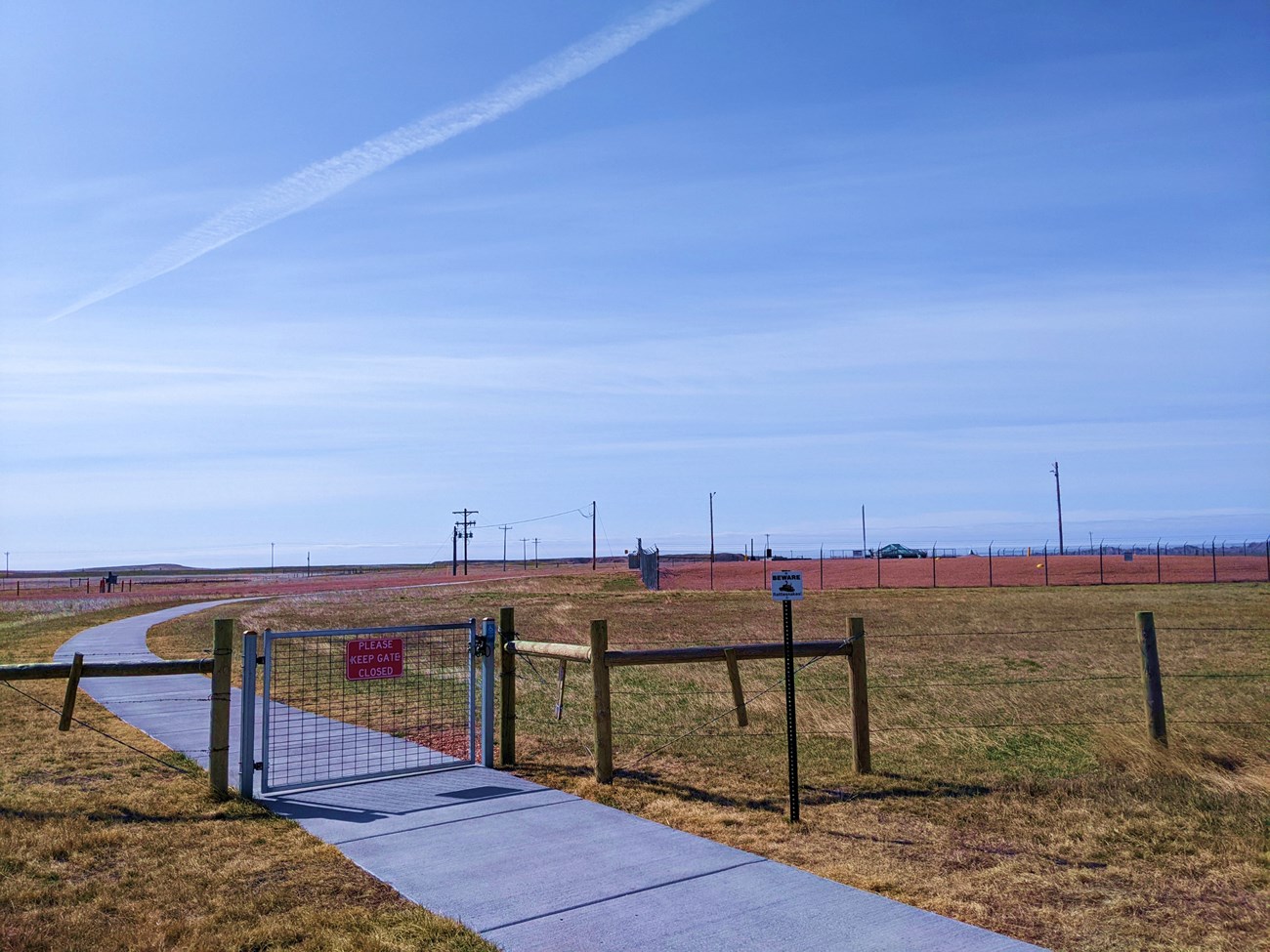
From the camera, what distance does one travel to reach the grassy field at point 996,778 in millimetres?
5840

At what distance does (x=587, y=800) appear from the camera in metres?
8.12

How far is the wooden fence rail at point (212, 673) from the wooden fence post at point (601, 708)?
296 centimetres

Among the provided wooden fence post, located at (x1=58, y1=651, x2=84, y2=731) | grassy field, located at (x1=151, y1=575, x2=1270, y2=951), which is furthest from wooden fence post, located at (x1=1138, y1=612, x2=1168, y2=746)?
wooden fence post, located at (x1=58, y1=651, x2=84, y2=731)

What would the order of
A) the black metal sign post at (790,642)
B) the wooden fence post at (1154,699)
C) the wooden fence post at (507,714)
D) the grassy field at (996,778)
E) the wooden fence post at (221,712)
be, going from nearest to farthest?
the grassy field at (996,778)
the black metal sign post at (790,642)
the wooden fence post at (221,712)
the wooden fence post at (1154,699)
the wooden fence post at (507,714)

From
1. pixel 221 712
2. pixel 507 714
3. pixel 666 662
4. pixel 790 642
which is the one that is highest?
pixel 790 642

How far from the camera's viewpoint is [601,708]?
8914mm

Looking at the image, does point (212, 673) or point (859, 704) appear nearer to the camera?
point (212, 673)

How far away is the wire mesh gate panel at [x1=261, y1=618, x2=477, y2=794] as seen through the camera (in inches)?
354

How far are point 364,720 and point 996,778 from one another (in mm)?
7188

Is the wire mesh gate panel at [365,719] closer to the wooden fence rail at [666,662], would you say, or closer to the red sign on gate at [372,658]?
the red sign on gate at [372,658]

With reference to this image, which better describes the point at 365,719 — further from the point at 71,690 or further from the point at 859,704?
the point at 859,704

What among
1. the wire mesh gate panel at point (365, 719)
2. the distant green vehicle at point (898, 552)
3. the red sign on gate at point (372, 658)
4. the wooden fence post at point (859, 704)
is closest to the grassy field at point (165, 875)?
the wire mesh gate panel at point (365, 719)

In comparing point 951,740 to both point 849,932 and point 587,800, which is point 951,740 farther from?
point 849,932

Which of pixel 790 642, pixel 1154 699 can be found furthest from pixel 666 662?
pixel 1154 699
